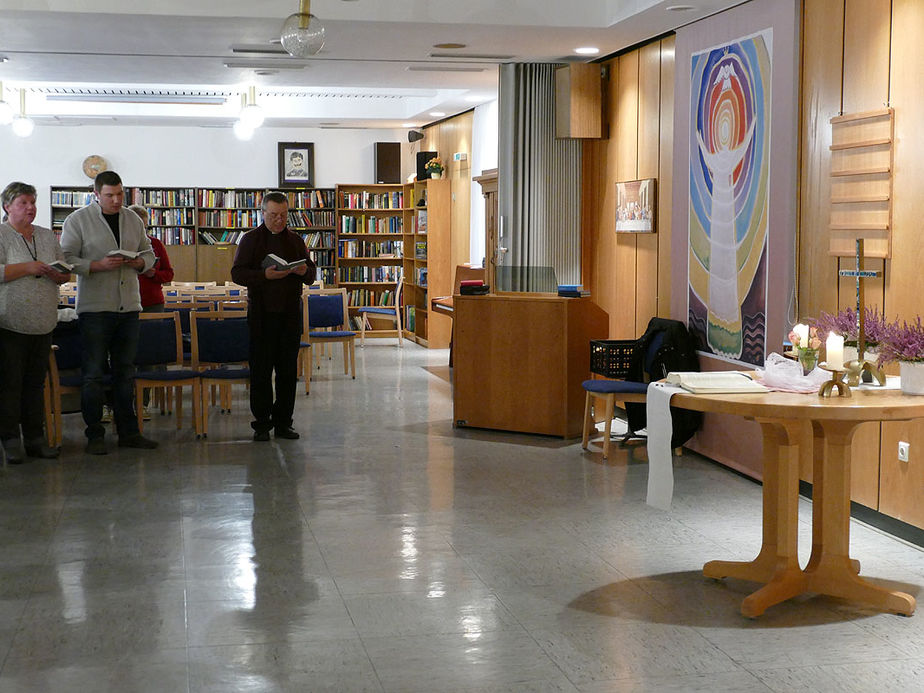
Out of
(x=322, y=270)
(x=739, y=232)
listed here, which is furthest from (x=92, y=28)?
(x=322, y=270)

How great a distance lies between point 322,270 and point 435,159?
9.54 ft

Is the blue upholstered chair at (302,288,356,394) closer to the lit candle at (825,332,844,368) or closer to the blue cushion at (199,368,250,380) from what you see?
the blue cushion at (199,368,250,380)

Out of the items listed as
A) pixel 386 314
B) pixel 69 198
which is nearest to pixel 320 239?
pixel 386 314

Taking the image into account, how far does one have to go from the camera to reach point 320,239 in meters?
17.4

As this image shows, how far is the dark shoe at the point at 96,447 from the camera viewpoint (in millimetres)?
7551

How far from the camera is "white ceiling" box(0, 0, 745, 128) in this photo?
25.2ft

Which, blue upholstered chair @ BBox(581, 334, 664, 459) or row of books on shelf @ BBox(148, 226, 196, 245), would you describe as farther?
row of books on shelf @ BBox(148, 226, 196, 245)

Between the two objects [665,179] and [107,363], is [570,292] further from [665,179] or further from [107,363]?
[107,363]

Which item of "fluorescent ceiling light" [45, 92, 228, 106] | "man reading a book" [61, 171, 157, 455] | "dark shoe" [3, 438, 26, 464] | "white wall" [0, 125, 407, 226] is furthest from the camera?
"white wall" [0, 125, 407, 226]

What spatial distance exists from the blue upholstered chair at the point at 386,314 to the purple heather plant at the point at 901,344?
36.4ft

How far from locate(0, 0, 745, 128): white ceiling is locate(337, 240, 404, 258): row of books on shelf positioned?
4.46m

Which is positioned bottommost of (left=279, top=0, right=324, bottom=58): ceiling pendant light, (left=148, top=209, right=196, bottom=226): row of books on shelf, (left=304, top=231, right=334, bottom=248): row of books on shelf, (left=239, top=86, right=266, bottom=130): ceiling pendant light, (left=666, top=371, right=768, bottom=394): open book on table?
(left=666, top=371, right=768, bottom=394): open book on table

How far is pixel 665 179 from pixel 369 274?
9.37m

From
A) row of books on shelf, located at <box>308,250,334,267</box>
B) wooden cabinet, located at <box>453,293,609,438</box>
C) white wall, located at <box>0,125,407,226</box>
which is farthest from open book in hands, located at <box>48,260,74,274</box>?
white wall, located at <box>0,125,407,226</box>
